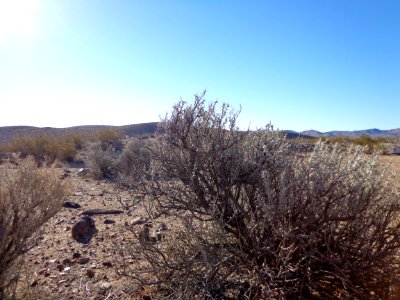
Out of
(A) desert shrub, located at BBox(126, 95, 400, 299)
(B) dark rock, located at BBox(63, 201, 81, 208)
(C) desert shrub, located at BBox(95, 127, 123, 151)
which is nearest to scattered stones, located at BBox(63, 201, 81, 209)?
(B) dark rock, located at BBox(63, 201, 81, 208)

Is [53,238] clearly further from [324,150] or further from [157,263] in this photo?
[324,150]

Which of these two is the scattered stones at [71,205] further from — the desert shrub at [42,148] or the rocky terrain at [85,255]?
the desert shrub at [42,148]

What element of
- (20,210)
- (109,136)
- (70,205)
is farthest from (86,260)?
(109,136)

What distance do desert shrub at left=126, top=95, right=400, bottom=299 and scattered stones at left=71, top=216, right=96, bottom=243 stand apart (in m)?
2.43

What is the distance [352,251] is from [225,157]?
4.95ft

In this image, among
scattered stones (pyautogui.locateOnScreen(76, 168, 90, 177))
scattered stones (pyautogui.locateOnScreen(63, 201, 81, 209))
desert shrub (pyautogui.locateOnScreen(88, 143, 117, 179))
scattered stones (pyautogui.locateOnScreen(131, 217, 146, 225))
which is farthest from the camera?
scattered stones (pyautogui.locateOnScreen(76, 168, 90, 177))

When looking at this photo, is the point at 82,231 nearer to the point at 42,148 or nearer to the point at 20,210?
the point at 20,210

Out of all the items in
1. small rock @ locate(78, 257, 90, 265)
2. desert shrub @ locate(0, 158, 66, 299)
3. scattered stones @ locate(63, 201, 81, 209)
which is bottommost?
scattered stones @ locate(63, 201, 81, 209)

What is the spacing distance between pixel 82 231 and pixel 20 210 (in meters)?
3.09

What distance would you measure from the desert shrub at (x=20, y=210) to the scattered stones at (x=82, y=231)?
262cm

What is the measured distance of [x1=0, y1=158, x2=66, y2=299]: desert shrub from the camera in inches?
134

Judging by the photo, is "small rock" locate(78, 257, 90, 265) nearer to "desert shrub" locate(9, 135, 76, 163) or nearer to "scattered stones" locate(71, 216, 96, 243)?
"scattered stones" locate(71, 216, 96, 243)

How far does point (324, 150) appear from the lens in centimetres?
404

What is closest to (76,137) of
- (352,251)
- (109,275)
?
(109,275)
